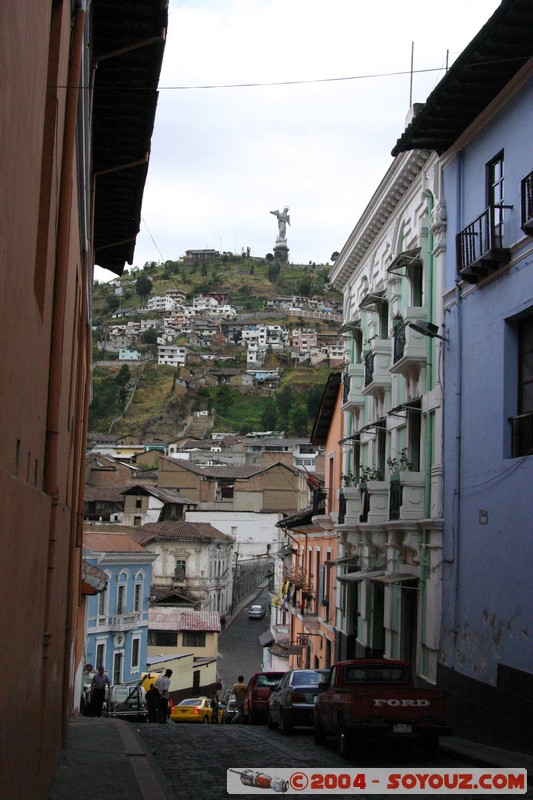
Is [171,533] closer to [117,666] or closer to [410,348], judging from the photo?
[117,666]

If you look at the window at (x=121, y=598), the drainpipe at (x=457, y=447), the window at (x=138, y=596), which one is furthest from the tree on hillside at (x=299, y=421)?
the drainpipe at (x=457, y=447)

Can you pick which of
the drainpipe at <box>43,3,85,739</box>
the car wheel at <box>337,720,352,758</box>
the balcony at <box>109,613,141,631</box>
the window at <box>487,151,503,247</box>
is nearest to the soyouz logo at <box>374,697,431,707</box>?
the car wheel at <box>337,720,352,758</box>

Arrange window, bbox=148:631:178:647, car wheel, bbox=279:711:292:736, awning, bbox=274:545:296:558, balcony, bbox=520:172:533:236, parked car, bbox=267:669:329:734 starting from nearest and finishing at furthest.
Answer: balcony, bbox=520:172:533:236 < parked car, bbox=267:669:329:734 < car wheel, bbox=279:711:292:736 < awning, bbox=274:545:296:558 < window, bbox=148:631:178:647

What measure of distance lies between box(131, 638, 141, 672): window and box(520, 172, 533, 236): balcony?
38962mm

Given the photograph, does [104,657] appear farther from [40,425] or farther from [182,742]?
[40,425]

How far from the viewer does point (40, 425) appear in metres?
7.39

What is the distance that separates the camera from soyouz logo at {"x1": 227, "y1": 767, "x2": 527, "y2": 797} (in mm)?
11430

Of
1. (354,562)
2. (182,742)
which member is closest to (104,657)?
(354,562)

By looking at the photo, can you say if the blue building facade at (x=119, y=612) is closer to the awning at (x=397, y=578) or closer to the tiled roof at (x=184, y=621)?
the tiled roof at (x=184, y=621)

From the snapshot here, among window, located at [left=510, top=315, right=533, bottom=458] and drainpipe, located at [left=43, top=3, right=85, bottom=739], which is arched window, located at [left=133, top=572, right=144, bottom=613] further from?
drainpipe, located at [left=43, top=3, right=85, bottom=739]

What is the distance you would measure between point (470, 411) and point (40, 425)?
1217cm

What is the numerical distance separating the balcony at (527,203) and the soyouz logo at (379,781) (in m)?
7.55

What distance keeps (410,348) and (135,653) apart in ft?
Result: 111

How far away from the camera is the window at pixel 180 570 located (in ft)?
234
